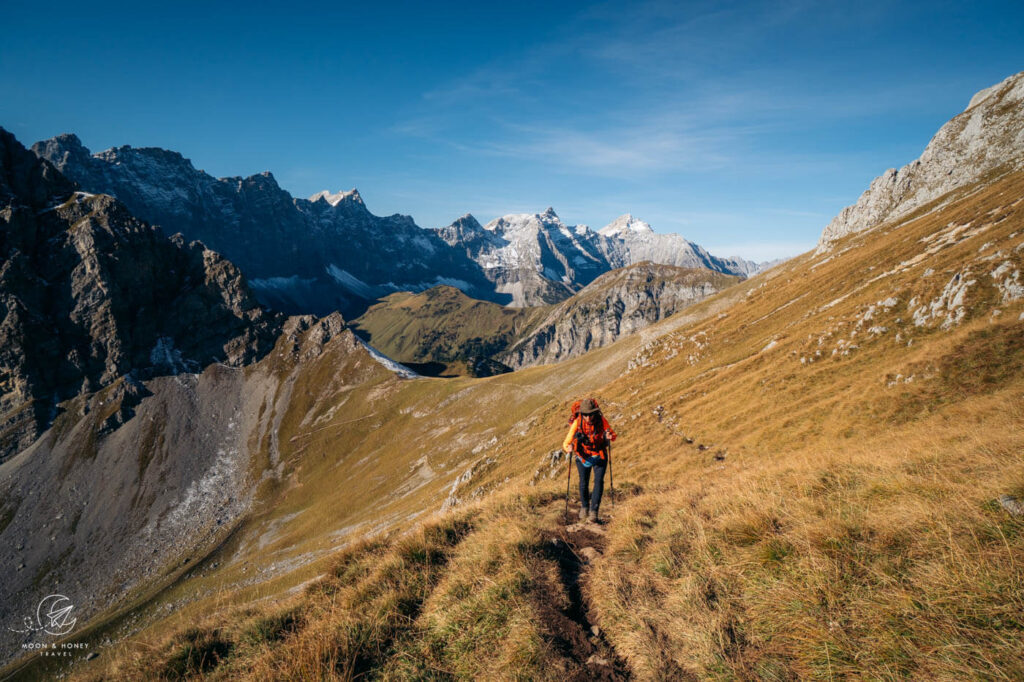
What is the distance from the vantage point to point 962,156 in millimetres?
104000

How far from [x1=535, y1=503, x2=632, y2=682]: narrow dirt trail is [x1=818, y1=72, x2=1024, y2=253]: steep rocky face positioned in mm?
132297

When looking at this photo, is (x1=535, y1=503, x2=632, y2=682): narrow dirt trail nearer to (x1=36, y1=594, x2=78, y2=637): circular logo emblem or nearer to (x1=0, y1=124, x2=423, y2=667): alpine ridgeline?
(x1=0, y1=124, x2=423, y2=667): alpine ridgeline

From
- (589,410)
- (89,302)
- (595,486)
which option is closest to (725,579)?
(595,486)

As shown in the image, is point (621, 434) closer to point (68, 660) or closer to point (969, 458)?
point (969, 458)

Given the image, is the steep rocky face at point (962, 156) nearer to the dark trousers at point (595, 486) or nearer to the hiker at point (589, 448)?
the hiker at point (589, 448)

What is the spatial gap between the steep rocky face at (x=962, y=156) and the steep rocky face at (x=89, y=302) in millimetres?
226696

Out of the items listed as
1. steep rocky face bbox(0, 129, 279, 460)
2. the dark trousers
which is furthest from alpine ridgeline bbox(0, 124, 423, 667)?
the dark trousers

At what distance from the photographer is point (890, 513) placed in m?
6.30

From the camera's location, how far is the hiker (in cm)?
1260

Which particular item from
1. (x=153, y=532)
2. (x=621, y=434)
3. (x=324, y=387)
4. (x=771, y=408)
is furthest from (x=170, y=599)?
(x=771, y=408)

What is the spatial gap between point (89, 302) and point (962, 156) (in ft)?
930

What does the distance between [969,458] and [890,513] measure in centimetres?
569

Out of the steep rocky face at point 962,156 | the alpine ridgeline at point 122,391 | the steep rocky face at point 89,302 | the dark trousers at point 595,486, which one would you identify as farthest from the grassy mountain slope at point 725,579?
the steep rocky face at point 89,302

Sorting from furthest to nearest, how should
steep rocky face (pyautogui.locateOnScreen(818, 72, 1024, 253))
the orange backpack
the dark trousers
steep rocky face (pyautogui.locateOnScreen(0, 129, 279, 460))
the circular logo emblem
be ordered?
steep rocky face (pyautogui.locateOnScreen(0, 129, 279, 460))
steep rocky face (pyautogui.locateOnScreen(818, 72, 1024, 253))
the circular logo emblem
the orange backpack
the dark trousers
